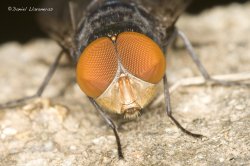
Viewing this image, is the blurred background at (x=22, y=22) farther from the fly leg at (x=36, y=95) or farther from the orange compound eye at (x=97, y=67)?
the orange compound eye at (x=97, y=67)

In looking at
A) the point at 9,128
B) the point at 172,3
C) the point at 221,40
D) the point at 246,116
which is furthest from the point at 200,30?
the point at 9,128

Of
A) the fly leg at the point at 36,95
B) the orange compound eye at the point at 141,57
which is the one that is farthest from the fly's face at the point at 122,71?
the fly leg at the point at 36,95

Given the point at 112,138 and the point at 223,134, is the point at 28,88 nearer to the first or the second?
the point at 112,138

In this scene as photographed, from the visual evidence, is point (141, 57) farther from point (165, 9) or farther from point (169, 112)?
point (165, 9)

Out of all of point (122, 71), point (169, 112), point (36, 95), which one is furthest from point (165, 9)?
point (36, 95)

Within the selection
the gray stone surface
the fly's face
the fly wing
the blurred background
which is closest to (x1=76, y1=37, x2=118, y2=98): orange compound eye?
the fly's face
